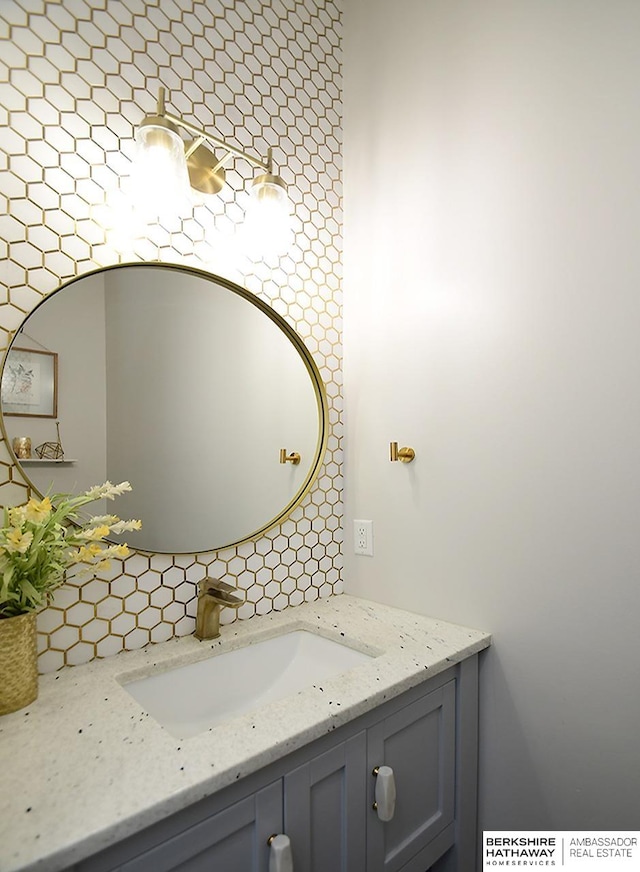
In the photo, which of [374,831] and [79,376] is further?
[79,376]

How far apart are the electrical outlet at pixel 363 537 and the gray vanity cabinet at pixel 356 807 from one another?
1.52ft

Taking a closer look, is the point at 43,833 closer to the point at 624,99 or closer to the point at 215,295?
the point at 215,295

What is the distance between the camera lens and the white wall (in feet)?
3.48

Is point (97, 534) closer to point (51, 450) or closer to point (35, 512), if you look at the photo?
point (35, 512)

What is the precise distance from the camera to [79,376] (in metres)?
1.08

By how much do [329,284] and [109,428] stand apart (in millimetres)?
890

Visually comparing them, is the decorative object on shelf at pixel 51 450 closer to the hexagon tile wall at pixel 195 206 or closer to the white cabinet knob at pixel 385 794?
the hexagon tile wall at pixel 195 206

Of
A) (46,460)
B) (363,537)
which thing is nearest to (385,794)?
(363,537)

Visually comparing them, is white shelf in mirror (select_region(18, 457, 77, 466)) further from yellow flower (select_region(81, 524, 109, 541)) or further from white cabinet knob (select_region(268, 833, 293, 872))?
white cabinet knob (select_region(268, 833, 293, 872))

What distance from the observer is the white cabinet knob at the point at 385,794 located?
0.94 meters

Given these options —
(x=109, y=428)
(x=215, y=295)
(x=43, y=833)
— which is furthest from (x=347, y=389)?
(x=43, y=833)

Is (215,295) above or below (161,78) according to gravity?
below

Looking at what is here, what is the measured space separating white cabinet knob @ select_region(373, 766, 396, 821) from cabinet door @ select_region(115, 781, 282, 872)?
0.80ft

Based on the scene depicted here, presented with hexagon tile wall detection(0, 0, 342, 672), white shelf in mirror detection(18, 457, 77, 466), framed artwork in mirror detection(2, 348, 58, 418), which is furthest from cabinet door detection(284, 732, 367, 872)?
framed artwork in mirror detection(2, 348, 58, 418)
